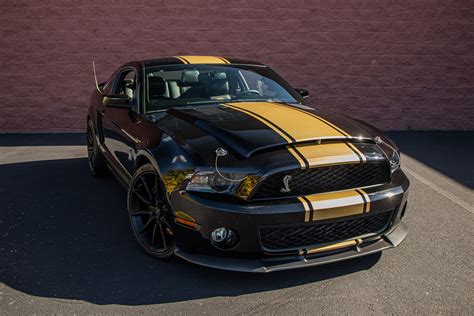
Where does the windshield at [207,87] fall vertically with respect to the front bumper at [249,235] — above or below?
above

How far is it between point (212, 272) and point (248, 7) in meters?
5.71

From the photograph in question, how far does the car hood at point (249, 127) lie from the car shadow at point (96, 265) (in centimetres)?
86

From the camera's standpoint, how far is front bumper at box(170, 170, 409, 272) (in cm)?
255

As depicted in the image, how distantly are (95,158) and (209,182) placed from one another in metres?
2.76

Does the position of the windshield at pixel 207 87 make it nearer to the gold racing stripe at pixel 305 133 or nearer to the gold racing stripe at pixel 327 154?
the gold racing stripe at pixel 305 133

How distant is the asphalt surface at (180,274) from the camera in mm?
2572

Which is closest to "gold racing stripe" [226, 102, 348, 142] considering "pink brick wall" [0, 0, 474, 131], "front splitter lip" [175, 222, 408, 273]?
"front splitter lip" [175, 222, 408, 273]

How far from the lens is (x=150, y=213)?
3152mm

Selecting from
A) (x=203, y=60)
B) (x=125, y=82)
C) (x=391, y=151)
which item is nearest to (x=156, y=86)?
(x=203, y=60)

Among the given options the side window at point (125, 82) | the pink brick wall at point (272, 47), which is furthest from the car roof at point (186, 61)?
the pink brick wall at point (272, 47)

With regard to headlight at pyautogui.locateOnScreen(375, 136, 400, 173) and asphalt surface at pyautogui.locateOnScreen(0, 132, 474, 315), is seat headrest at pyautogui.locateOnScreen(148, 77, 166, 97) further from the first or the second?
headlight at pyautogui.locateOnScreen(375, 136, 400, 173)

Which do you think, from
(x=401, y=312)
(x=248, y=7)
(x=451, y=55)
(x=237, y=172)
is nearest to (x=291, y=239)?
(x=237, y=172)

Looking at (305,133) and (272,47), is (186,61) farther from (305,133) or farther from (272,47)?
(272,47)

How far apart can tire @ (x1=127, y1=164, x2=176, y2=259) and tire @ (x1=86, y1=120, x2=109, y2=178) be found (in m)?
1.60
